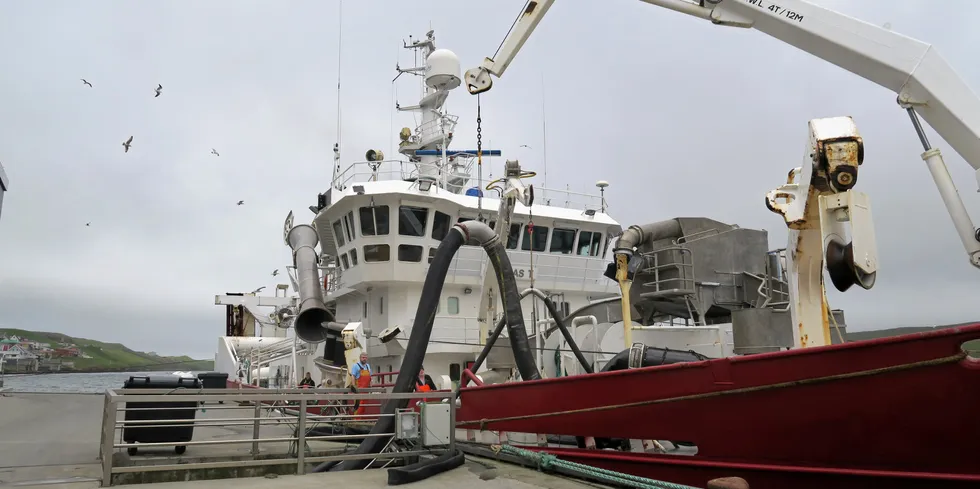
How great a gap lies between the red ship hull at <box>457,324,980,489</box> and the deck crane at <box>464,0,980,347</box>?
1.02 metres

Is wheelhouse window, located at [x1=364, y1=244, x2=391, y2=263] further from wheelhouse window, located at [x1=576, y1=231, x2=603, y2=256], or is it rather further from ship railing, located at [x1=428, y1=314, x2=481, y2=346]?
wheelhouse window, located at [x1=576, y1=231, x2=603, y2=256]

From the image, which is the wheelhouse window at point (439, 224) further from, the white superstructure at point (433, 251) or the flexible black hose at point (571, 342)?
the flexible black hose at point (571, 342)

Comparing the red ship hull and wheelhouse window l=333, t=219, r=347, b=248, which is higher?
wheelhouse window l=333, t=219, r=347, b=248

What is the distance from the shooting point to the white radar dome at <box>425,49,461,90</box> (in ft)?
61.0

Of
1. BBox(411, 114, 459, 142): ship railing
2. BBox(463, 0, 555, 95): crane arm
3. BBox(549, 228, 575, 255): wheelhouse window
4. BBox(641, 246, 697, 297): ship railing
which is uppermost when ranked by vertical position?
BBox(411, 114, 459, 142): ship railing

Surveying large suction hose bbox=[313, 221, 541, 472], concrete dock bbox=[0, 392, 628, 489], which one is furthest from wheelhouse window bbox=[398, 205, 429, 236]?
concrete dock bbox=[0, 392, 628, 489]

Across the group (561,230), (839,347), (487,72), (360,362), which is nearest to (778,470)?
(839,347)

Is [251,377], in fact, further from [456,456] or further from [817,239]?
[817,239]

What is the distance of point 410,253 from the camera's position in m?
15.5

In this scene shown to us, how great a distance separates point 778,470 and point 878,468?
0.78 meters

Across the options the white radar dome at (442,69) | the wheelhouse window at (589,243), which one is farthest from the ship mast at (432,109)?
the wheelhouse window at (589,243)

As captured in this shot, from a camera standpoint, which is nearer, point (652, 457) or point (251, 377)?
point (652, 457)

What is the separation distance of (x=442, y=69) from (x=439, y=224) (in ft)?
18.1

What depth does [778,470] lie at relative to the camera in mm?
5320
